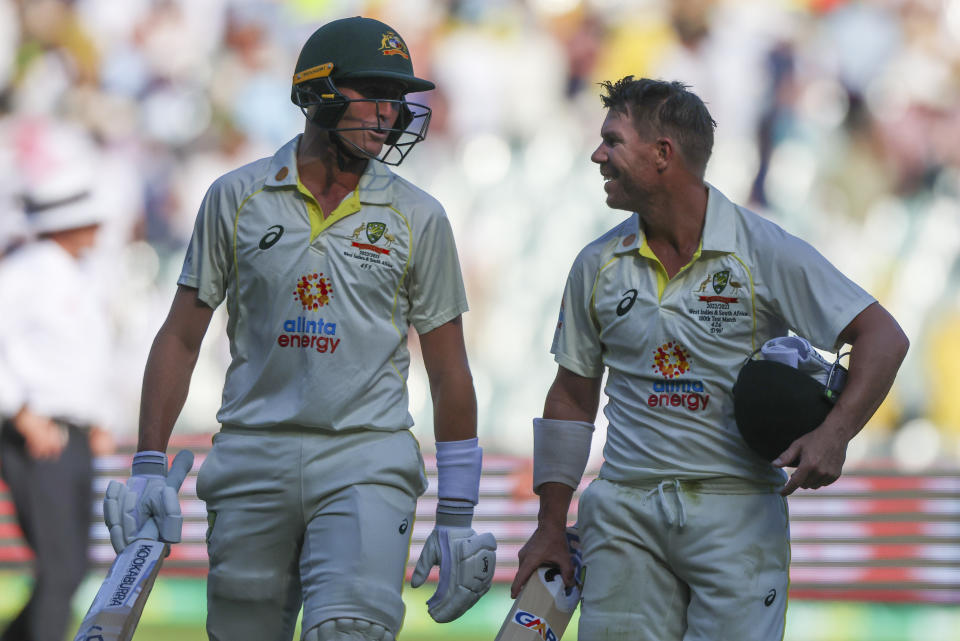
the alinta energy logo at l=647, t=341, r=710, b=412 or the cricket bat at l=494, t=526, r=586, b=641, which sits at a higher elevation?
the alinta energy logo at l=647, t=341, r=710, b=412

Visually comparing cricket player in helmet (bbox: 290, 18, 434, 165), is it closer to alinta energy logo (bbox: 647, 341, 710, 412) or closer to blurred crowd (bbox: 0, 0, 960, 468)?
alinta energy logo (bbox: 647, 341, 710, 412)

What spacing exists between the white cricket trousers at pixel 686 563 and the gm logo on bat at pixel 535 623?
3.0 inches

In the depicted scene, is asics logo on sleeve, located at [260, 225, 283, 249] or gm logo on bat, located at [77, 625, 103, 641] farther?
asics logo on sleeve, located at [260, 225, 283, 249]

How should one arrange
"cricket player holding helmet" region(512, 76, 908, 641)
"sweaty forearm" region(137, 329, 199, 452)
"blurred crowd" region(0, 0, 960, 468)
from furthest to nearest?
"blurred crowd" region(0, 0, 960, 468), "sweaty forearm" region(137, 329, 199, 452), "cricket player holding helmet" region(512, 76, 908, 641)

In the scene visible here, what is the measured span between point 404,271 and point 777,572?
109cm

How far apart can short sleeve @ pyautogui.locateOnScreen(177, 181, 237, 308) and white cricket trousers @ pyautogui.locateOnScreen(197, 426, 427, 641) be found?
0.36 meters

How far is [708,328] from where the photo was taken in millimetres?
3104

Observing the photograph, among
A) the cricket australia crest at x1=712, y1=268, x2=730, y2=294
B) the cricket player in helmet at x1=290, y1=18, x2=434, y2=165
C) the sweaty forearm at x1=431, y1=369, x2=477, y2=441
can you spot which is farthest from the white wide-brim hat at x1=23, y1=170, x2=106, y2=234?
the cricket australia crest at x1=712, y1=268, x2=730, y2=294

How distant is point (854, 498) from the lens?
711cm

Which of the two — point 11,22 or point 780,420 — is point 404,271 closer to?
point 780,420

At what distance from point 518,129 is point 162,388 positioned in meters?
4.42

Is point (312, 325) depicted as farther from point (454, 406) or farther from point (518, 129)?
point (518, 129)

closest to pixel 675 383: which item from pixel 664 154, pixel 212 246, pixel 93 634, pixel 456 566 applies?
pixel 664 154

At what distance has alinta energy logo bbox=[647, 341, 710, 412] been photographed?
10.2ft
